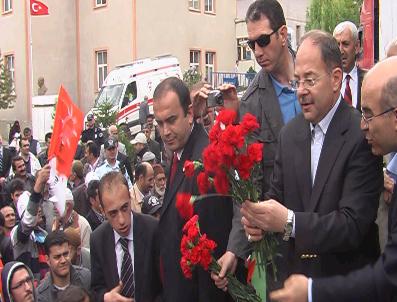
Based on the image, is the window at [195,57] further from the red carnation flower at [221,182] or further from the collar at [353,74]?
the red carnation flower at [221,182]

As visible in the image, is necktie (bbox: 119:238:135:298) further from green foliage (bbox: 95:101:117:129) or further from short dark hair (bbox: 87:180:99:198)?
green foliage (bbox: 95:101:117:129)

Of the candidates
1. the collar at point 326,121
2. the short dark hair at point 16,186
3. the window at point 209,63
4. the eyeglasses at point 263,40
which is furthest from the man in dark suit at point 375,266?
the window at point 209,63

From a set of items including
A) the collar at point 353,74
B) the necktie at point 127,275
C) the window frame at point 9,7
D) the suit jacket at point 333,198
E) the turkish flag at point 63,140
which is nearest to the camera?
the suit jacket at point 333,198

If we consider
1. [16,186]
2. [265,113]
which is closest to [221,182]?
[265,113]

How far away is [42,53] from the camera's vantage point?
29734 millimetres

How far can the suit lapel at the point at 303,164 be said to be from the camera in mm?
2994

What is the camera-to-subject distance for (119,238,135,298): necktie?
388 cm

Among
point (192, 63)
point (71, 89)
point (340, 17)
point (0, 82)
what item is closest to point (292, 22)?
point (340, 17)

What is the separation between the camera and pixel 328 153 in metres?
2.96

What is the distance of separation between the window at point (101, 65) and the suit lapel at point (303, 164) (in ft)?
88.8

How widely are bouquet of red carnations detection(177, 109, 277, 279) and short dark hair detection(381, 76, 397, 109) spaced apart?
57 centimetres

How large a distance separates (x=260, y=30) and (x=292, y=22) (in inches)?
1384

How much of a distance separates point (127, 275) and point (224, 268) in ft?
3.08

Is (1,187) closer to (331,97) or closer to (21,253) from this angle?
(21,253)
